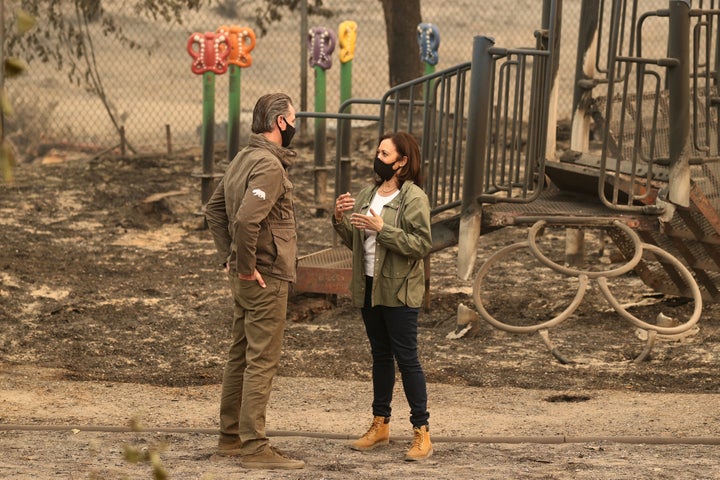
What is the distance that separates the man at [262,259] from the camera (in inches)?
184

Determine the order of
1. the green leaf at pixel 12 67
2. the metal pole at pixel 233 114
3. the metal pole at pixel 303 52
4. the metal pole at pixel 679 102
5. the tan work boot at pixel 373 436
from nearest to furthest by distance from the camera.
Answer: the green leaf at pixel 12 67, the tan work boot at pixel 373 436, the metal pole at pixel 679 102, the metal pole at pixel 233 114, the metal pole at pixel 303 52

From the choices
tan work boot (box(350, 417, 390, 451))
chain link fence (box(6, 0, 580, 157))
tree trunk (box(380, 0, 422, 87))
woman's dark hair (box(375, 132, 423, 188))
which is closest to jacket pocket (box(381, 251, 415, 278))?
woman's dark hair (box(375, 132, 423, 188))

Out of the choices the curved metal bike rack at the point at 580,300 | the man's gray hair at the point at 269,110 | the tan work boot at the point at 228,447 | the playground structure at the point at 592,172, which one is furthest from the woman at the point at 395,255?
the curved metal bike rack at the point at 580,300

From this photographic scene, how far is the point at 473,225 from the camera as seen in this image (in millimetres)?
7293

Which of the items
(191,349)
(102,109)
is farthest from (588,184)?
(102,109)

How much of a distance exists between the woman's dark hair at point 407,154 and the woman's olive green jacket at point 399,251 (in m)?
0.04

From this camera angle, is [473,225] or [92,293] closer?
[473,225]

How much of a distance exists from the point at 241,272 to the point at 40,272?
5.36 m

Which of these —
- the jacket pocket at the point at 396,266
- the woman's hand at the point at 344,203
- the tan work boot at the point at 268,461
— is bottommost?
the tan work boot at the point at 268,461

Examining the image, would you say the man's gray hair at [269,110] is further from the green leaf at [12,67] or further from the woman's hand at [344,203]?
the green leaf at [12,67]

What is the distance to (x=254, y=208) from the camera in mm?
4629

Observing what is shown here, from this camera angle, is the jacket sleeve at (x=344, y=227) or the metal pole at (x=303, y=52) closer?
the jacket sleeve at (x=344, y=227)

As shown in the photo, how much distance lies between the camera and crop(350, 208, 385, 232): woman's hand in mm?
4855

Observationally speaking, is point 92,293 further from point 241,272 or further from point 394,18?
point 394,18
